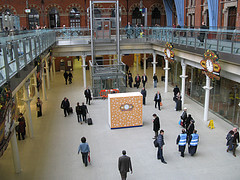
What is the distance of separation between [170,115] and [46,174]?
342 inches

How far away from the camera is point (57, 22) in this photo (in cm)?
3369

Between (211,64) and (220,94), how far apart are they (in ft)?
13.8

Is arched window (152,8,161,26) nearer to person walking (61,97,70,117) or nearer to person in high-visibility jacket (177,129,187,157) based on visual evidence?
person walking (61,97,70,117)

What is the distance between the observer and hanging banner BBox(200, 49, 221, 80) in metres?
11.5

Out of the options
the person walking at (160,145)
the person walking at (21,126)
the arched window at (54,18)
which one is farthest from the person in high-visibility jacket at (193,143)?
the arched window at (54,18)

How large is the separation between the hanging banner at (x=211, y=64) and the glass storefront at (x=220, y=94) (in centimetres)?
237

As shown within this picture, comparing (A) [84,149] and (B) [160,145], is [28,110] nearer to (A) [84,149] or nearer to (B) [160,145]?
(A) [84,149]

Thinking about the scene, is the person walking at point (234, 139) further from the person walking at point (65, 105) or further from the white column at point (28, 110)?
the person walking at point (65, 105)

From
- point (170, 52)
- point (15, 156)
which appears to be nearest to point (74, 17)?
point (170, 52)

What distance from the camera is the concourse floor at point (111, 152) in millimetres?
9617

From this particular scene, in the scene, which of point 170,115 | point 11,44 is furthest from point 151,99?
point 11,44

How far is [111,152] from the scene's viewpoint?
11.2 metres

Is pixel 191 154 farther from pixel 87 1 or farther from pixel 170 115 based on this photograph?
pixel 87 1

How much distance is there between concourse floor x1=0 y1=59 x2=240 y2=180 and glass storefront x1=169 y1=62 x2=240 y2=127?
23.8 inches
